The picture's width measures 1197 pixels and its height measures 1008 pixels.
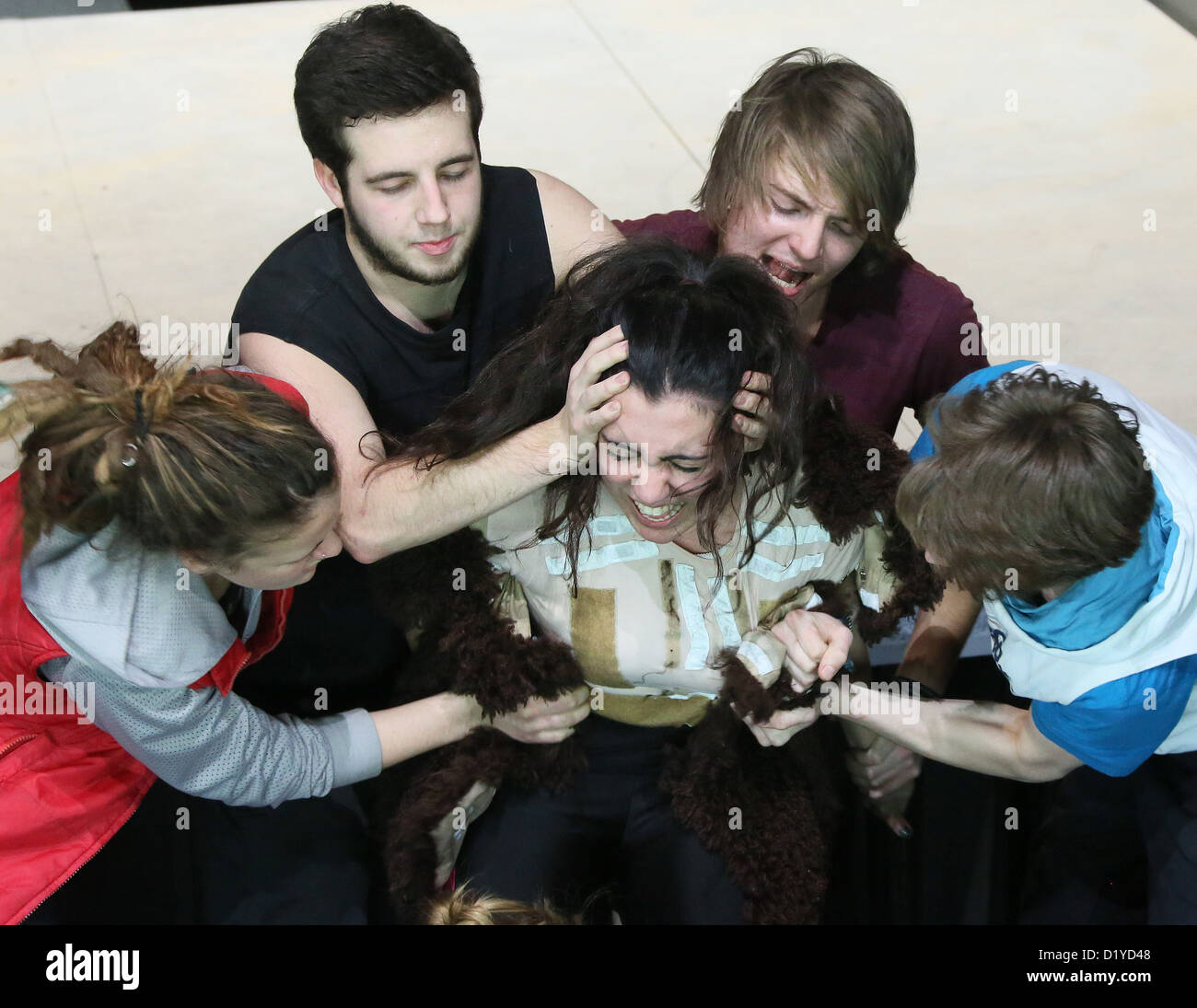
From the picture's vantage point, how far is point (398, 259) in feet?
6.77

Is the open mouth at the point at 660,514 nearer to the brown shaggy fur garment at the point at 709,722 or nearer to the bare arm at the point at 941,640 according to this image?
the brown shaggy fur garment at the point at 709,722

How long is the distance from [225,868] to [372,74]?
51.0 inches

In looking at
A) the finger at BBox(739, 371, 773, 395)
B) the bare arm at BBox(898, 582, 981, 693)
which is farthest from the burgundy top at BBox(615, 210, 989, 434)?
the finger at BBox(739, 371, 773, 395)

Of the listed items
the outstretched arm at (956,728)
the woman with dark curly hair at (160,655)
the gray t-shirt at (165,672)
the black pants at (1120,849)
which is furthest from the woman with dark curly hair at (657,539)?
the black pants at (1120,849)

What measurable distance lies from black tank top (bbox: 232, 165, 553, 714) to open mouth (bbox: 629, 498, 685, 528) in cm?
49

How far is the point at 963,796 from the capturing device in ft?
7.20

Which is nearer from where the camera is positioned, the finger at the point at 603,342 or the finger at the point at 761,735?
the finger at the point at 603,342

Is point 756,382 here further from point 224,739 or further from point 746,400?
point 224,739

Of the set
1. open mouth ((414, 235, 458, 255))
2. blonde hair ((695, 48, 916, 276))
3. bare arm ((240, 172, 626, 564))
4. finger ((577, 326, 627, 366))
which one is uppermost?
blonde hair ((695, 48, 916, 276))

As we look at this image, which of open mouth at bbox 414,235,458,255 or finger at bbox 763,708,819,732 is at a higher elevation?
open mouth at bbox 414,235,458,255

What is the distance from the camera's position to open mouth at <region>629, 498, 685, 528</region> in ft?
6.11

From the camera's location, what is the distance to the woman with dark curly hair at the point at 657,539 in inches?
68.8

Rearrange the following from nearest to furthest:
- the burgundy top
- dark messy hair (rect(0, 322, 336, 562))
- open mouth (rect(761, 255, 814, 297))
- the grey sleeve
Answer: dark messy hair (rect(0, 322, 336, 562)), the grey sleeve, open mouth (rect(761, 255, 814, 297)), the burgundy top

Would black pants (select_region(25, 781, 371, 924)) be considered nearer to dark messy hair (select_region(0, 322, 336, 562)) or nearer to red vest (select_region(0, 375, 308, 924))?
red vest (select_region(0, 375, 308, 924))
